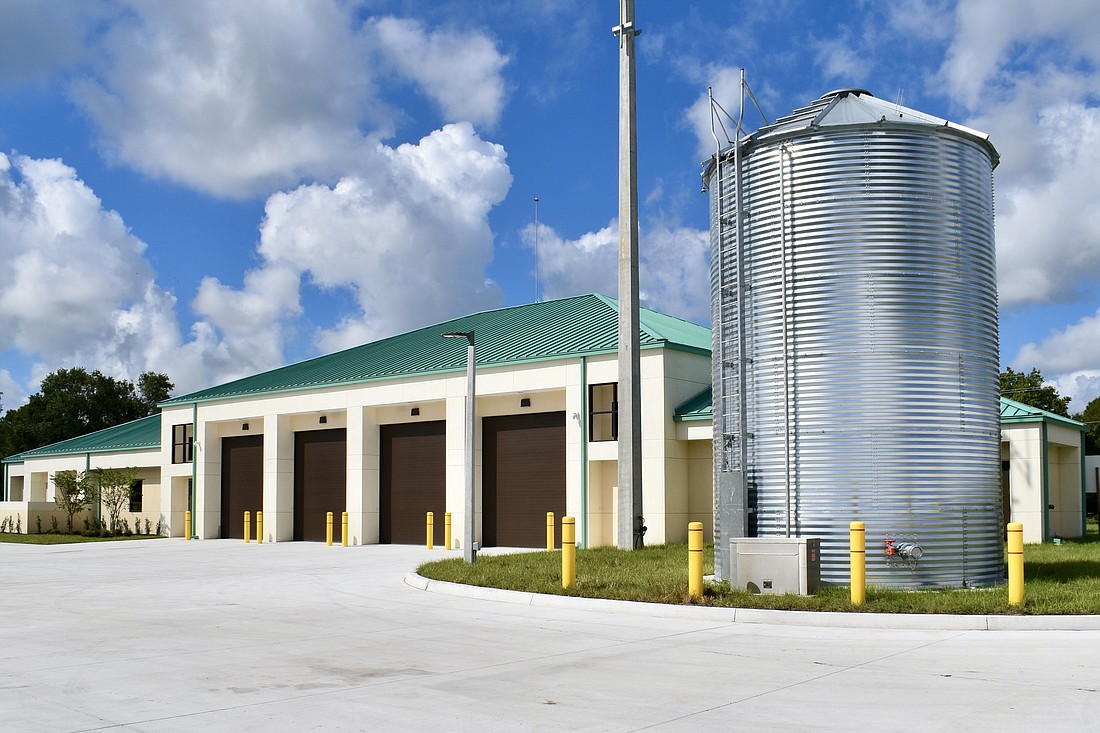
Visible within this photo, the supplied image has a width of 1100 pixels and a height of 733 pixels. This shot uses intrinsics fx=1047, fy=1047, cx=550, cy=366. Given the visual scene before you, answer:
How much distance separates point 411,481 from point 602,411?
8184 mm

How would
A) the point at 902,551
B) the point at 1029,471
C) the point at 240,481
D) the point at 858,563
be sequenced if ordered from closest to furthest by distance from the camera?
the point at 858,563, the point at 902,551, the point at 1029,471, the point at 240,481

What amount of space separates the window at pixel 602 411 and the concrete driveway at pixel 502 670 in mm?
12004

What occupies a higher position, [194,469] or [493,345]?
[493,345]

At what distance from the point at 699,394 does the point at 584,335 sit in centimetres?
413

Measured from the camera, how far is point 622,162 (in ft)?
81.4

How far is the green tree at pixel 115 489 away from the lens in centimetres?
4519

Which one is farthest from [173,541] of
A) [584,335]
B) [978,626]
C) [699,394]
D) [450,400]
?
[978,626]

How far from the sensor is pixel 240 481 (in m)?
40.4

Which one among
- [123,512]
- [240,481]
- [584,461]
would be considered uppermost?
[584,461]

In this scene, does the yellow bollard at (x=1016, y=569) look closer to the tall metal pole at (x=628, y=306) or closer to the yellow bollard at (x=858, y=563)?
the yellow bollard at (x=858, y=563)

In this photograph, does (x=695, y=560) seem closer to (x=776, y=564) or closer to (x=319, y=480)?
(x=776, y=564)

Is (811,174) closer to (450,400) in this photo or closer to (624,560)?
(624,560)

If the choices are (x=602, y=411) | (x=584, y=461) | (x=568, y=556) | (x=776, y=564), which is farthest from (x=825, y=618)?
(x=602, y=411)

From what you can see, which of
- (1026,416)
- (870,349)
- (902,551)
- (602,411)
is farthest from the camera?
(1026,416)
